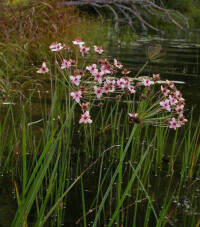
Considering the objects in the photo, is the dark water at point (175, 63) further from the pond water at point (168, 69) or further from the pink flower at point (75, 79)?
the pink flower at point (75, 79)

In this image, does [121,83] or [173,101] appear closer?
[173,101]

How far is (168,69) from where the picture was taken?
311 inches

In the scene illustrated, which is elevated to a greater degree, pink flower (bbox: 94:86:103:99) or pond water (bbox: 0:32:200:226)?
pink flower (bbox: 94:86:103:99)

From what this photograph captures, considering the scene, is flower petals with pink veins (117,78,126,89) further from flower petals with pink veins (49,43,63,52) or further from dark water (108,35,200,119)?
dark water (108,35,200,119)

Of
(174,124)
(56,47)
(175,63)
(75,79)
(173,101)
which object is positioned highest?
(56,47)

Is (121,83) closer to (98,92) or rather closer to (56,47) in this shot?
(98,92)

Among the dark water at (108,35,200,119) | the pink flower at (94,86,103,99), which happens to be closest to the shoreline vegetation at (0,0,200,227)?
the pink flower at (94,86,103,99)

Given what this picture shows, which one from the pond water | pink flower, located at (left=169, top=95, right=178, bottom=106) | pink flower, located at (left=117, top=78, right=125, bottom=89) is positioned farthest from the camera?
pink flower, located at (left=117, top=78, right=125, bottom=89)

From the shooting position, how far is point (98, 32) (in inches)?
440

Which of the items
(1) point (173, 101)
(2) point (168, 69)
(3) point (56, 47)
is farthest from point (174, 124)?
(2) point (168, 69)

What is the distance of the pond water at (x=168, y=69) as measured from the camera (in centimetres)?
243

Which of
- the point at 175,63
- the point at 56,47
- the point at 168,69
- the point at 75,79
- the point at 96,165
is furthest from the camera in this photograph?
the point at 175,63

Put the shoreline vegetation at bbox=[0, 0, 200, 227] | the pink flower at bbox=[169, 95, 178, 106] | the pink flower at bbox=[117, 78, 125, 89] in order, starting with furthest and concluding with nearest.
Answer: the pink flower at bbox=[117, 78, 125, 89], the pink flower at bbox=[169, 95, 178, 106], the shoreline vegetation at bbox=[0, 0, 200, 227]

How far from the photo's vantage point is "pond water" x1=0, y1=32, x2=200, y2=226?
2.43m
